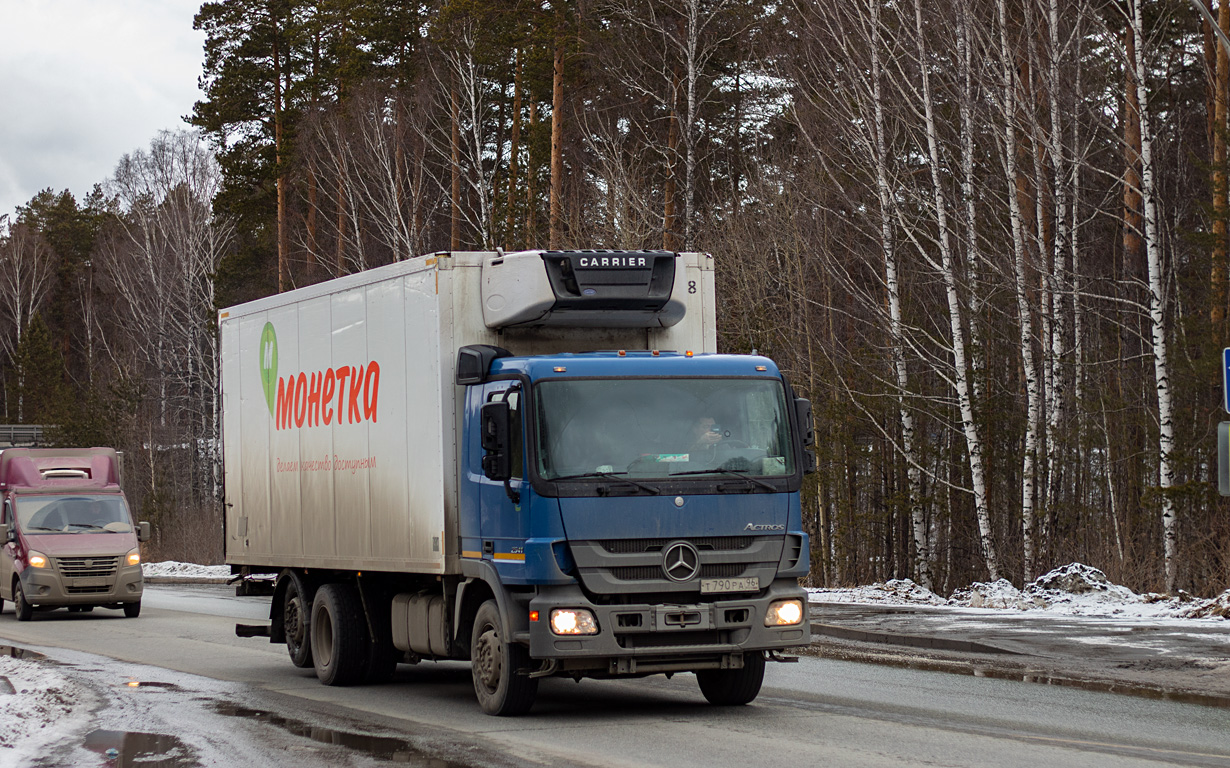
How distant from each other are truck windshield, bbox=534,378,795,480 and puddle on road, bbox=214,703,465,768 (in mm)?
2134

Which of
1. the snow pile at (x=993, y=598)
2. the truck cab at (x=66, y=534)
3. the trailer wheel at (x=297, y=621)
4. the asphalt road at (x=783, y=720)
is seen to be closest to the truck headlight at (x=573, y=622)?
the asphalt road at (x=783, y=720)

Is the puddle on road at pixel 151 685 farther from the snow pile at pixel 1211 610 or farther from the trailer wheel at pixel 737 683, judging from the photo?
the snow pile at pixel 1211 610

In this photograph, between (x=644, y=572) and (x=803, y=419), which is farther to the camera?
(x=803, y=419)

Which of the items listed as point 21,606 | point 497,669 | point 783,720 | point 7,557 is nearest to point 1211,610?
point 783,720

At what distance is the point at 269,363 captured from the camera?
15.3 metres

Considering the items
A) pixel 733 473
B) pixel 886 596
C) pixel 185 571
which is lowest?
pixel 185 571

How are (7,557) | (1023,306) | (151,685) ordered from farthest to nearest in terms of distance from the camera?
(7,557), (1023,306), (151,685)

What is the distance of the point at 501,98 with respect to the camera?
49.2 meters

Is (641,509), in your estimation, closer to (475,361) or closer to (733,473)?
(733,473)

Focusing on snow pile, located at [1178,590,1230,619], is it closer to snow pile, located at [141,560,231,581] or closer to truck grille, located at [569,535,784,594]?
truck grille, located at [569,535,784,594]

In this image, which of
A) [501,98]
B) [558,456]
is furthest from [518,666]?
[501,98]

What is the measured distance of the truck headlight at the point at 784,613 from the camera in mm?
11273

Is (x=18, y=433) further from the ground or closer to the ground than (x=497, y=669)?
further from the ground

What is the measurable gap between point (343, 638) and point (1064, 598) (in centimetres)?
1092
